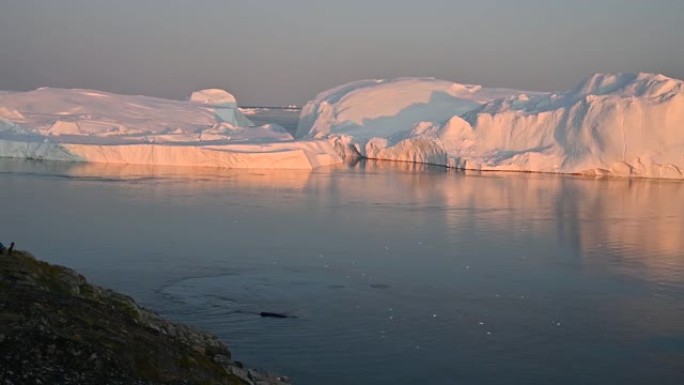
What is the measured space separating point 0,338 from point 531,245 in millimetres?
8214

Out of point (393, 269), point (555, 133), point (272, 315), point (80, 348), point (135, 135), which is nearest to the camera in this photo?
point (80, 348)

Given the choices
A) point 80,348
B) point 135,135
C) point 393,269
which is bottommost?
point 393,269

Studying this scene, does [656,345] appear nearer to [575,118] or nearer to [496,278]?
[496,278]

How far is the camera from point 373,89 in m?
31.3

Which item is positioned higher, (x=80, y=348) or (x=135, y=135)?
(x=80, y=348)

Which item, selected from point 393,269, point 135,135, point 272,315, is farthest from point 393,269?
point 135,135

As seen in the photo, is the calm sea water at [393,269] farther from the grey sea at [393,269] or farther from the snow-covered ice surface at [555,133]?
the snow-covered ice surface at [555,133]

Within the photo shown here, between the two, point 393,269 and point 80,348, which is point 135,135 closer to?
point 393,269

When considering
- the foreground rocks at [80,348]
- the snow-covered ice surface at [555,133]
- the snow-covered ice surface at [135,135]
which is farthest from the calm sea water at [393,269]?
the snow-covered ice surface at [135,135]

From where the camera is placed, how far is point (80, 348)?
3.47 meters

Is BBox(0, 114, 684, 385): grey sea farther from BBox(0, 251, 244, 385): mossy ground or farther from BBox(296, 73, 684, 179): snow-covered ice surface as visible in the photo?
BBox(296, 73, 684, 179): snow-covered ice surface

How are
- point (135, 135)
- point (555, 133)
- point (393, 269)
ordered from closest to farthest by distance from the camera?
point (393, 269) < point (555, 133) < point (135, 135)

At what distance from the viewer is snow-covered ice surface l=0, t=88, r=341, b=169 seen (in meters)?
21.8

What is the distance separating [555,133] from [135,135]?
454 inches
